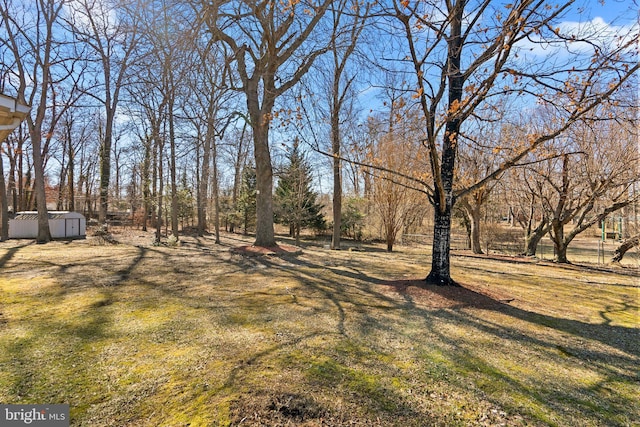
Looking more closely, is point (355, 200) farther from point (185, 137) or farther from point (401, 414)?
point (401, 414)

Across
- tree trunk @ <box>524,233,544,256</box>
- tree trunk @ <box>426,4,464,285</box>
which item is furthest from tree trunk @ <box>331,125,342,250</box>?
tree trunk @ <box>524,233,544,256</box>

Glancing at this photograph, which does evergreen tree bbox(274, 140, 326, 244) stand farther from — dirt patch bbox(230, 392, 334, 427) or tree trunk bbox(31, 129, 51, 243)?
dirt patch bbox(230, 392, 334, 427)

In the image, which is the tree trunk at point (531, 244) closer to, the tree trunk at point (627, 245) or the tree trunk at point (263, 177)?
the tree trunk at point (627, 245)

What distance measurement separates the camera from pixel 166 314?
13.2ft

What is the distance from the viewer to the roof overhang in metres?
4.17

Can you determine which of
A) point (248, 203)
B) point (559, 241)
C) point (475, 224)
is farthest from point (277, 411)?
point (248, 203)

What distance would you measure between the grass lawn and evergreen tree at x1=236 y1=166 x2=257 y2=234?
1597 centimetres

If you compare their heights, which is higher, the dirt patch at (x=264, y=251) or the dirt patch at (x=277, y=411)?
the dirt patch at (x=264, y=251)

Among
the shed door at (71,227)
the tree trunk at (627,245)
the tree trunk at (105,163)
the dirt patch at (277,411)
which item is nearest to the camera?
the dirt patch at (277,411)

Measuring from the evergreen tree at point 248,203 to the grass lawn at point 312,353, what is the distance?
15970 mm

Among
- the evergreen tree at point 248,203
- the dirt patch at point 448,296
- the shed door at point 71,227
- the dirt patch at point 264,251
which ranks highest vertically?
the evergreen tree at point 248,203

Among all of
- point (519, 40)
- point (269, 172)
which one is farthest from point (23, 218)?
point (519, 40)

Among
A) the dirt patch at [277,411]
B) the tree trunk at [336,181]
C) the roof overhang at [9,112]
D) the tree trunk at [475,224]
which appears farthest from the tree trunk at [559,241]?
the roof overhang at [9,112]

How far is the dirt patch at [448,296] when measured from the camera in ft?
16.4
